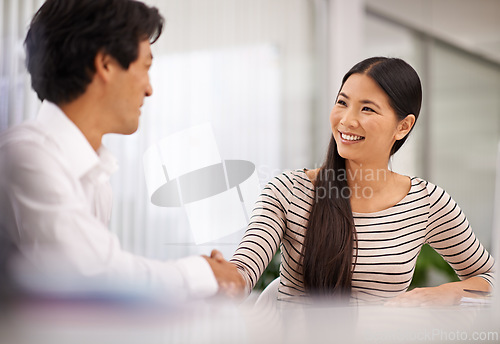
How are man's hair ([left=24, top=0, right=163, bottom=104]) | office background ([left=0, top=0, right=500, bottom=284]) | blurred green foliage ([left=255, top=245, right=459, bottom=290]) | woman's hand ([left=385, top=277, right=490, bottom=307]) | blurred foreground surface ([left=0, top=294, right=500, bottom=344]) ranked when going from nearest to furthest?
blurred foreground surface ([left=0, top=294, right=500, bottom=344]), man's hair ([left=24, top=0, right=163, bottom=104]), woman's hand ([left=385, top=277, right=490, bottom=307]), office background ([left=0, top=0, right=500, bottom=284]), blurred green foliage ([left=255, top=245, right=459, bottom=290])

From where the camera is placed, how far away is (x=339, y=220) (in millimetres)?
1076

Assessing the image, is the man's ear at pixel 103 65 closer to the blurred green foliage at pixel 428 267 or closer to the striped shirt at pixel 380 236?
the striped shirt at pixel 380 236

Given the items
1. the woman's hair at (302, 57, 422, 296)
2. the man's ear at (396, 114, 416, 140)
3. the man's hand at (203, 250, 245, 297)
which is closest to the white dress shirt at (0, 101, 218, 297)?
the man's hand at (203, 250, 245, 297)

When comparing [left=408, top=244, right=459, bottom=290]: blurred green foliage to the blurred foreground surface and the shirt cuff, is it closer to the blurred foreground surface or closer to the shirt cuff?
the blurred foreground surface

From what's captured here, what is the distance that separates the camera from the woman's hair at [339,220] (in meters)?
1.05

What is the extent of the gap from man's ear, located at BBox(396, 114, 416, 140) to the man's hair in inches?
27.9

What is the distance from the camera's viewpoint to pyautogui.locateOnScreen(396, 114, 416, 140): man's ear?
1.13 m

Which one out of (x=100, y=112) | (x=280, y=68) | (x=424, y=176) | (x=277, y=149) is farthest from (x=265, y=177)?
(x=100, y=112)

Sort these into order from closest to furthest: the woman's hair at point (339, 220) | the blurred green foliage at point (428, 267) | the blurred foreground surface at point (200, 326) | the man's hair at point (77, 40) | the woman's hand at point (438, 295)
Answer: the blurred foreground surface at point (200, 326) < the man's hair at point (77, 40) < the woman's hand at point (438, 295) < the woman's hair at point (339, 220) < the blurred green foliage at point (428, 267)

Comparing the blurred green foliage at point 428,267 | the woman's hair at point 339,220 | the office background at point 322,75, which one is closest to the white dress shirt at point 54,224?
the woman's hair at point 339,220

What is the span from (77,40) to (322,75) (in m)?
2.83

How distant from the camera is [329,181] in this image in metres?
1.16

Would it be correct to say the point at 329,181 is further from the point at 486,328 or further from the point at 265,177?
the point at 265,177

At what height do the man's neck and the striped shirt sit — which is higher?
the man's neck
